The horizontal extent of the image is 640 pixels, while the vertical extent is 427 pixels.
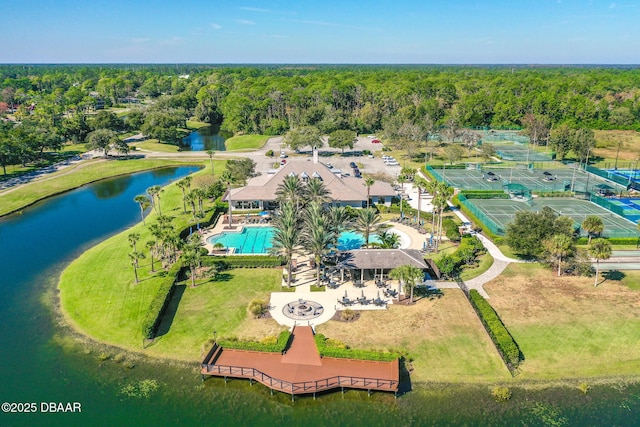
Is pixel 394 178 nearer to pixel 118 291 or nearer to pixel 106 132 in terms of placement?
pixel 118 291

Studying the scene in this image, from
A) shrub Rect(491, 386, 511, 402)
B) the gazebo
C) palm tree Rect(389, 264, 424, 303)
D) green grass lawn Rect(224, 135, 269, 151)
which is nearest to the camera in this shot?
shrub Rect(491, 386, 511, 402)

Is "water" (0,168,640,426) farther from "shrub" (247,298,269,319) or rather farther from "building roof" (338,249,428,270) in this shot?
"building roof" (338,249,428,270)

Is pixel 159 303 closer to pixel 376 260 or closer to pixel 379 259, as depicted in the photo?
pixel 376 260

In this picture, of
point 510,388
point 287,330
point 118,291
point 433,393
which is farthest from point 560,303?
point 118,291

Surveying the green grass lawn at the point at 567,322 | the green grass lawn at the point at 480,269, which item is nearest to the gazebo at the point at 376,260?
the green grass lawn at the point at 480,269

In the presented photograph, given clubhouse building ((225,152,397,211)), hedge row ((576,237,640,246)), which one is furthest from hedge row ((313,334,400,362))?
hedge row ((576,237,640,246))

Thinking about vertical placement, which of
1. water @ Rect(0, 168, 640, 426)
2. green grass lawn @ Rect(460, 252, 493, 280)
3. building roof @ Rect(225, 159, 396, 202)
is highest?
building roof @ Rect(225, 159, 396, 202)

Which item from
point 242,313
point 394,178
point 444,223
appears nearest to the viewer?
point 242,313
